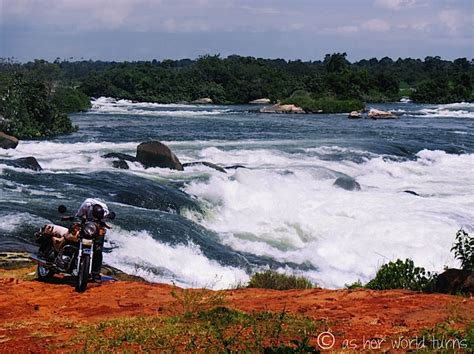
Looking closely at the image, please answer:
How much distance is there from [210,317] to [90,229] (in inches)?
88.6

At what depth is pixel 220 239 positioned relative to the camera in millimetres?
13805

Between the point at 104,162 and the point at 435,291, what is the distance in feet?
52.1

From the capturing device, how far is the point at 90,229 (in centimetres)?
815

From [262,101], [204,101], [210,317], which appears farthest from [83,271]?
[204,101]

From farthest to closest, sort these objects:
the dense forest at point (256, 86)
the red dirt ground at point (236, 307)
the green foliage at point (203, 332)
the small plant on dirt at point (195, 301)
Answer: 1. the dense forest at point (256, 86)
2. the small plant on dirt at point (195, 301)
3. the red dirt ground at point (236, 307)
4. the green foliage at point (203, 332)

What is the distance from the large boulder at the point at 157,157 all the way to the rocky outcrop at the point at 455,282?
13792 millimetres

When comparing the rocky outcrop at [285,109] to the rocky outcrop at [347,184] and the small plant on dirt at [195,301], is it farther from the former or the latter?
the small plant on dirt at [195,301]

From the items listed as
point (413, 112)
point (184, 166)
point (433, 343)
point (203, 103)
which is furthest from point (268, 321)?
point (203, 103)

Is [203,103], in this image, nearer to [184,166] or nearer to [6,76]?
[6,76]

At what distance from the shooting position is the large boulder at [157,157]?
21.8 metres

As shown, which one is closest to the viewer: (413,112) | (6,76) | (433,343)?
(433,343)

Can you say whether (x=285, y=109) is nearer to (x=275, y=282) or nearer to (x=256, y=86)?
(x=256, y=86)

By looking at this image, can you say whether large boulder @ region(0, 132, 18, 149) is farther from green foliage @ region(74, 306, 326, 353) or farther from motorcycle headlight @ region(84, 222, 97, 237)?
green foliage @ region(74, 306, 326, 353)

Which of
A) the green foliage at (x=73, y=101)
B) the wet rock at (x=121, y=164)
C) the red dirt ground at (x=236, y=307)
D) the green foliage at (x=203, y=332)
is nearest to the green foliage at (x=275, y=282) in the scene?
the red dirt ground at (x=236, y=307)
